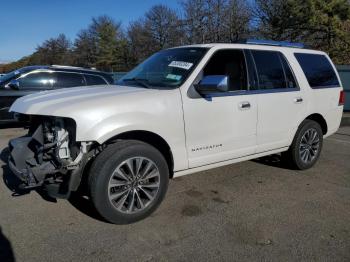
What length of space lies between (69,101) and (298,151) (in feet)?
11.5

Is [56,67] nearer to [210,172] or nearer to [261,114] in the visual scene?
[210,172]

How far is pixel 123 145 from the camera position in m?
3.56

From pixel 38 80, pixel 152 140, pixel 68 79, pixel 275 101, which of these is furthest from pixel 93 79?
pixel 152 140

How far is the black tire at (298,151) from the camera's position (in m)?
5.30

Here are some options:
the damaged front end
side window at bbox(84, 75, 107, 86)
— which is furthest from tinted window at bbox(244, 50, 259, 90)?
side window at bbox(84, 75, 107, 86)

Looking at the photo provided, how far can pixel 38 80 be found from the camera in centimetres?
927

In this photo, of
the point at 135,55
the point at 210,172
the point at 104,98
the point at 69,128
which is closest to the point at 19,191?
the point at 69,128

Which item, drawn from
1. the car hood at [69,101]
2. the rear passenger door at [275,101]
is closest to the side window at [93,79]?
the car hood at [69,101]

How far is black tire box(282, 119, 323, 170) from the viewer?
17.4 feet

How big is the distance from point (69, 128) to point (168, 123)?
1.03 meters

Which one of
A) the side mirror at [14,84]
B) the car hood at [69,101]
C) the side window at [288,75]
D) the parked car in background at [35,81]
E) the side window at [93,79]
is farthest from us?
the side window at [93,79]

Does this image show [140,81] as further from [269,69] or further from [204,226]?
[204,226]

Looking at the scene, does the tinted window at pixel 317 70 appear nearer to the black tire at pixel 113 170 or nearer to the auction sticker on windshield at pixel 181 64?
the auction sticker on windshield at pixel 181 64

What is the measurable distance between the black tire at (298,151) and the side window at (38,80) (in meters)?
6.48
